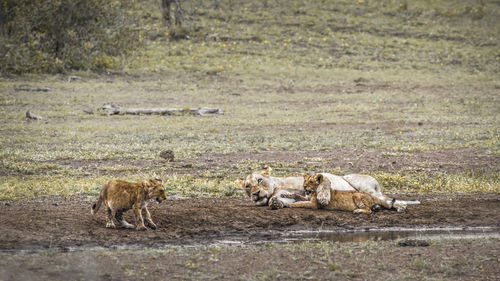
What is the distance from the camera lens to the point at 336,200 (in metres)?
10.0

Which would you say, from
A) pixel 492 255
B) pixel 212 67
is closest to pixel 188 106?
pixel 212 67

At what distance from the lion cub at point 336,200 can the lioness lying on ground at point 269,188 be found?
211mm

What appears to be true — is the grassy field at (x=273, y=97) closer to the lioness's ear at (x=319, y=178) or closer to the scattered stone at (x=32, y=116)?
the scattered stone at (x=32, y=116)

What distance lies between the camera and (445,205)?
10555 mm

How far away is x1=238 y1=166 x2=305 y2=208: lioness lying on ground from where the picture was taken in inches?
392

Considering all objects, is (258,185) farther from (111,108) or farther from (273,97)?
(273,97)

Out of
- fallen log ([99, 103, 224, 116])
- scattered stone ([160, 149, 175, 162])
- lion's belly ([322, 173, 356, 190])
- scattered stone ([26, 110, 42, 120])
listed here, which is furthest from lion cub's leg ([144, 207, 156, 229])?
fallen log ([99, 103, 224, 116])

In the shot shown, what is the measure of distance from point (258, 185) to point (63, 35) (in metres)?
23.7

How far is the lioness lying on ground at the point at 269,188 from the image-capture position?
995 centimetres

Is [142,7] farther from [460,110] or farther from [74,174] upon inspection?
[74,174]

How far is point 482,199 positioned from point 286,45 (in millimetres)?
26914

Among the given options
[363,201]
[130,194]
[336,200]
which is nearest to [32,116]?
[130,194]

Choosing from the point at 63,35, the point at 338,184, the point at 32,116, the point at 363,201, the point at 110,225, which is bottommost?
the point at 32,116

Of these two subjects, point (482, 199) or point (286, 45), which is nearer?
point (482, 199)
